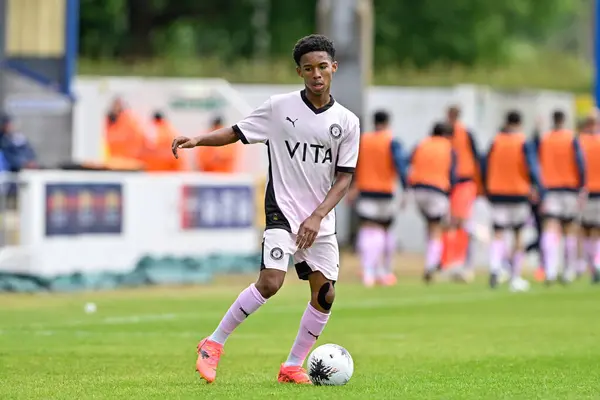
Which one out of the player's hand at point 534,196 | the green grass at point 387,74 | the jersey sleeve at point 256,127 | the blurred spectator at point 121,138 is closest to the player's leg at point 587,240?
the player's hand at point 534,196

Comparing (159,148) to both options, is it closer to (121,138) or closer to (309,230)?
(121,138)

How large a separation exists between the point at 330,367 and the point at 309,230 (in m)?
0.89

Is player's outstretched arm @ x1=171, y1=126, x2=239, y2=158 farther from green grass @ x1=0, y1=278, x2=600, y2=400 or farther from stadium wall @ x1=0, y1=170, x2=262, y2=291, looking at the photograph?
stadium wall @ x1=0, y1=170, x2=262, y2=291

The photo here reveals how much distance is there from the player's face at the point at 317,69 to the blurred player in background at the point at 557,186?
508 inches

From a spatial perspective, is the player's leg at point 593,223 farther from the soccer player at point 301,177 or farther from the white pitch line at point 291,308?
the soccer player at point 301,177

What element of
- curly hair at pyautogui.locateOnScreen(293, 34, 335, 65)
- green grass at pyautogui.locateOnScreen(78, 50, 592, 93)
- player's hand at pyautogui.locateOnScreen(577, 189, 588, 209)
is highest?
green grass at pyautogui.locateOnScreen(78, 50, 592, 93)

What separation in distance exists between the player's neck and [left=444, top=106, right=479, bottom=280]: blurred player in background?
13337 mm

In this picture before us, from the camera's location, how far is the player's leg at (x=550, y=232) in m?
22.6

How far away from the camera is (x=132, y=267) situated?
69.3 feet

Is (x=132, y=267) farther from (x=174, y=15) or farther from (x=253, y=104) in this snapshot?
(x=174, y=15)

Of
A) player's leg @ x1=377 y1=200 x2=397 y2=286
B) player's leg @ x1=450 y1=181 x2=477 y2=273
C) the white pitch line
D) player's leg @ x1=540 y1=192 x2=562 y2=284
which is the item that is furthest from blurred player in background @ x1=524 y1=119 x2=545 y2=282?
the white pitch line

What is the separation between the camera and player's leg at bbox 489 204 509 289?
2173cm

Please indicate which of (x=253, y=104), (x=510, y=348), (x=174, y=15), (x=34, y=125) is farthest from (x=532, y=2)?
(x=510, y=348)

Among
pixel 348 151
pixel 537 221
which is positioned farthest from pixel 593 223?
pixel 348 151
